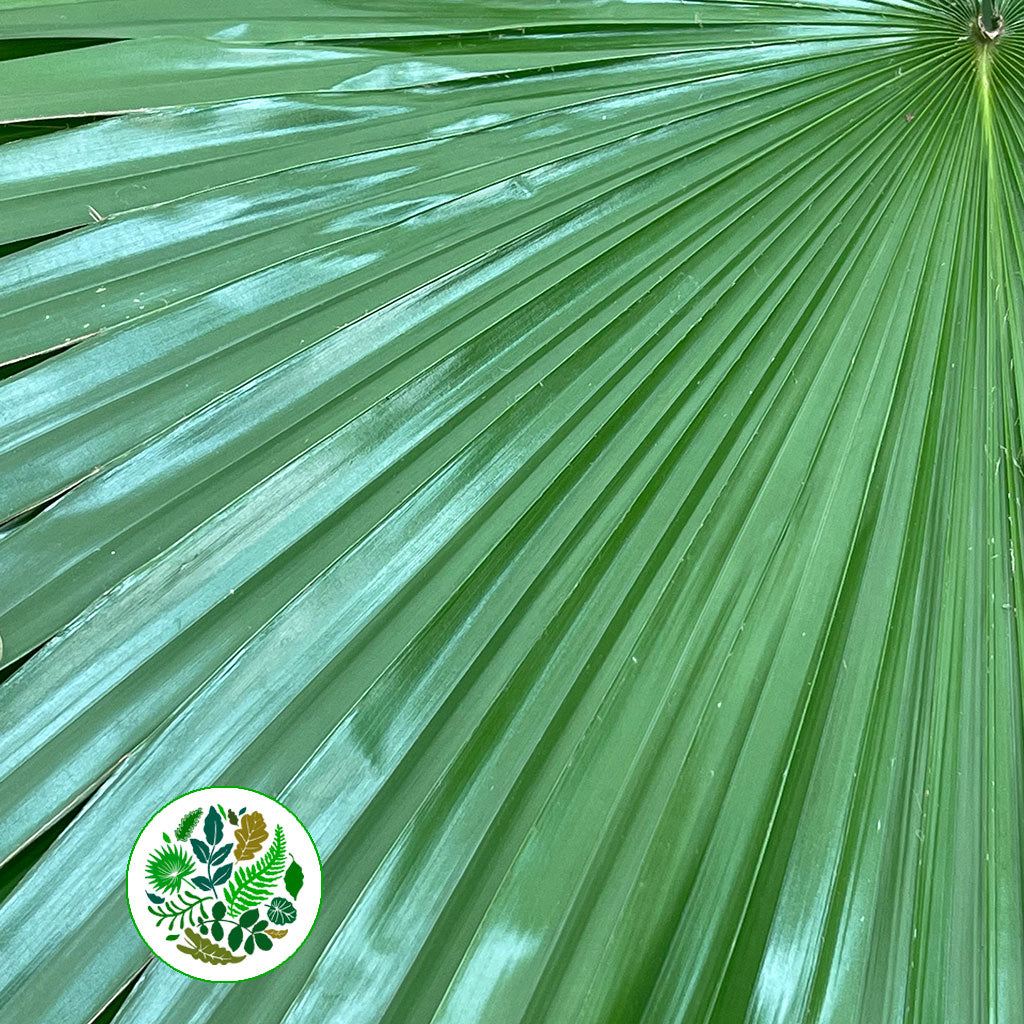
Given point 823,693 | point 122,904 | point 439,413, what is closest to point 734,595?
point 823,693

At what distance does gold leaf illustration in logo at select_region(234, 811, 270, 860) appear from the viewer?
2.17 feet

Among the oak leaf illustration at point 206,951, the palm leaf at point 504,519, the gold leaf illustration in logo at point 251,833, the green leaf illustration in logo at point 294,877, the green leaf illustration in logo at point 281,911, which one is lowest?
the oak leaf illustration at point 206,951

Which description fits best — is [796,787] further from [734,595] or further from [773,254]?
[773,254]

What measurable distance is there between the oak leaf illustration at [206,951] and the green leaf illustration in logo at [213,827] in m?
0.06

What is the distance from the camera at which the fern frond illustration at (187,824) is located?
657mm

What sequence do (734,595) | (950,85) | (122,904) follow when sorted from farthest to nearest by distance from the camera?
(950,85) < (734,595) < (122,904)

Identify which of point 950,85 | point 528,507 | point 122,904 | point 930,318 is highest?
point 950,85

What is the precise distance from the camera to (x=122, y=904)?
2.09 feet

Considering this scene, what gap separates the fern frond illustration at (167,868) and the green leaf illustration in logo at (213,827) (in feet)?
0.07

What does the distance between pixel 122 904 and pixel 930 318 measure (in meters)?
0.84

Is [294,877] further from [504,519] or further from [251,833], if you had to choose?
[504,519]

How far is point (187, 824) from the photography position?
0.66 m

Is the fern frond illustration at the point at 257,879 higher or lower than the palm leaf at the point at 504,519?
lower

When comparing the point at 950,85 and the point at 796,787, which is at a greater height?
the point at 950,85
